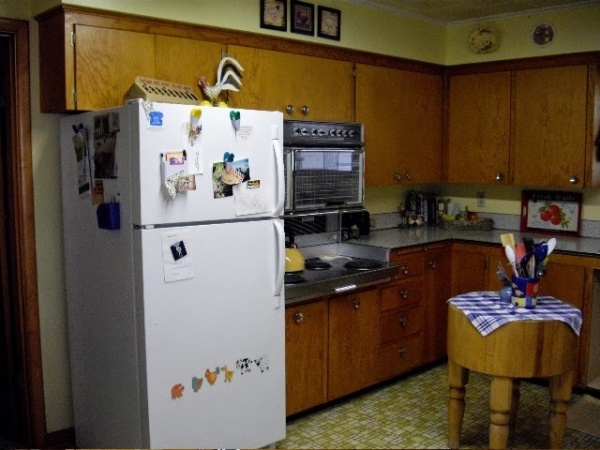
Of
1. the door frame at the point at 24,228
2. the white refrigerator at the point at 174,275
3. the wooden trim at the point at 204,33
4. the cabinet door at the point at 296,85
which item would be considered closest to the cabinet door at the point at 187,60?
the wooden trim at the point at 204,33

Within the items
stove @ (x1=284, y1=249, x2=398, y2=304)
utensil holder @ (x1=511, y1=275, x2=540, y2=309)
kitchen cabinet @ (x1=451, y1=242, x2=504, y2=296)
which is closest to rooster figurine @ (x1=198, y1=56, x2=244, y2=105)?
stove @ (x1=284, y1=249, x2=398, y2=304)

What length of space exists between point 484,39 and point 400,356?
2.32 m

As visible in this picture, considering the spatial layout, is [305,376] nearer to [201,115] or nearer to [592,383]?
[201,115]

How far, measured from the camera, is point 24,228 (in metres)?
3.10

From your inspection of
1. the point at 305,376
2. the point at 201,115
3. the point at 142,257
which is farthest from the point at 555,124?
the point at 142,257

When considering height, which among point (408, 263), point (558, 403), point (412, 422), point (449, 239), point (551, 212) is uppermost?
point (551, 212)

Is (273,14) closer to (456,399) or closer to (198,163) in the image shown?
(198,163)

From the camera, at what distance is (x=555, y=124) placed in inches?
171

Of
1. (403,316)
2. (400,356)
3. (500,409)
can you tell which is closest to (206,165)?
(500,409)

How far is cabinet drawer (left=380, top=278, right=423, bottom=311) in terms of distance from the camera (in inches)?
156

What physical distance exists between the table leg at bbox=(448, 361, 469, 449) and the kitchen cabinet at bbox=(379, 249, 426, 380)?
0.84 m

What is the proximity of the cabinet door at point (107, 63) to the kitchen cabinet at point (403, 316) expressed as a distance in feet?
6.13

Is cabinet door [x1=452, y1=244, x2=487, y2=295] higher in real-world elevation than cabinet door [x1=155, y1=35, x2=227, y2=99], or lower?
lower

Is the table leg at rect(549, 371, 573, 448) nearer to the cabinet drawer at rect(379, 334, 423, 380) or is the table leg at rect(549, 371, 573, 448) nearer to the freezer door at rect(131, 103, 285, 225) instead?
the cabinet drawer at rect(379, 334, 423, 380)
